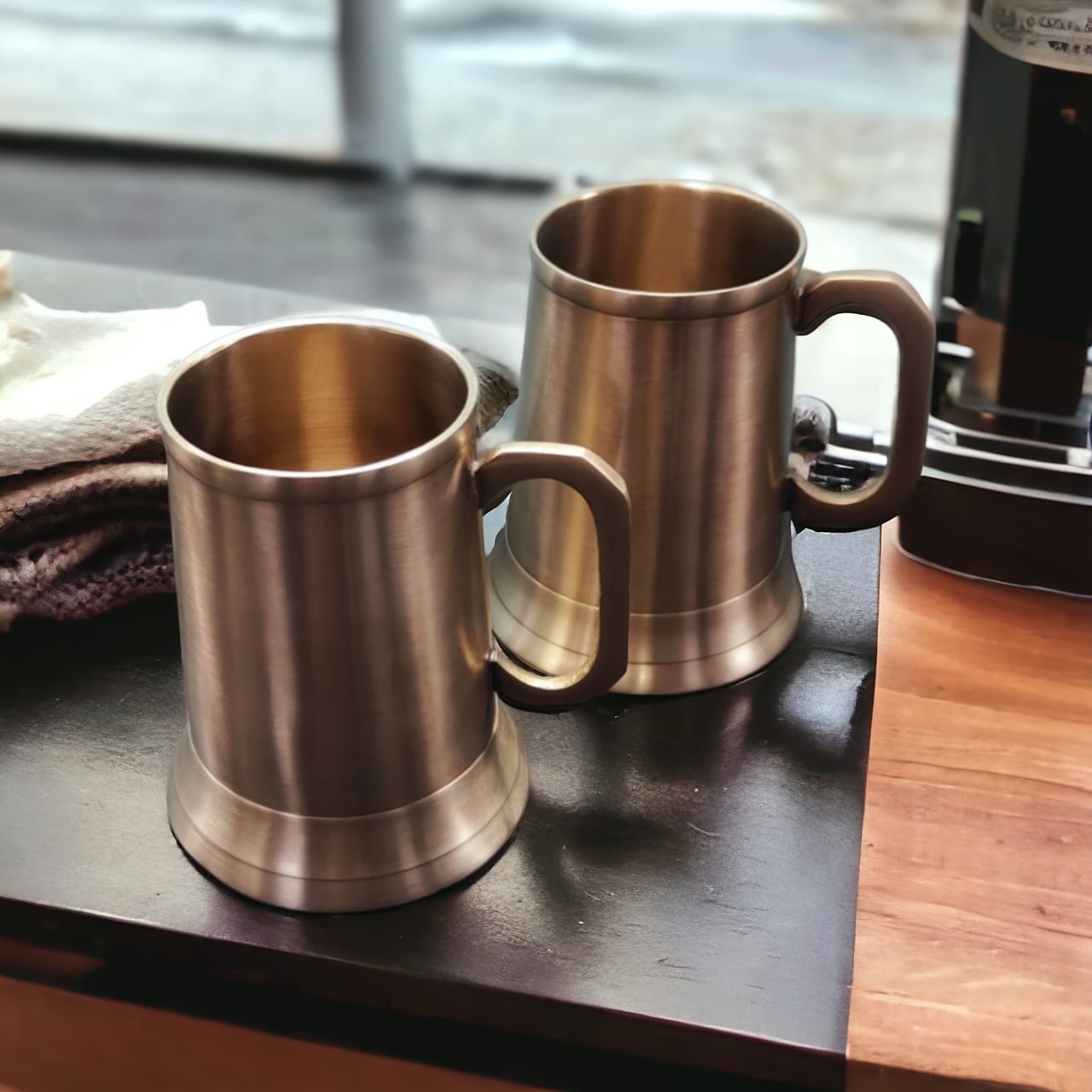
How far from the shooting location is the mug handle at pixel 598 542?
46cm

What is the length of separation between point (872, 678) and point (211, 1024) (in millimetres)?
303

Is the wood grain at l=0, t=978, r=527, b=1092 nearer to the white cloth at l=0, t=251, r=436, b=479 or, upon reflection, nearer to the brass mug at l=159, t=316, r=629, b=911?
the brass mug at l=159, t=316, r=629, b=911

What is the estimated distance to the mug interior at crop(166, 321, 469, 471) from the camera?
1.64ft

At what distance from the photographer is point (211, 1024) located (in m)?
0.53

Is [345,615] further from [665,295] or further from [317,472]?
[665,295]

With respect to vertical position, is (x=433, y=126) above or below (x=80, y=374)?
below

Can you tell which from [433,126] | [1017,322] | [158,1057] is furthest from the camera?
[433,126]

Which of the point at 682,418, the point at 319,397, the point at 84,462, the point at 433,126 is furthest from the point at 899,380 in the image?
the point at 433,126

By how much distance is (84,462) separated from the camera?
60 centimetres

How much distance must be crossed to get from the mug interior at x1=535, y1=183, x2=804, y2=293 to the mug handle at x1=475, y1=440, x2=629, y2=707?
144 mm

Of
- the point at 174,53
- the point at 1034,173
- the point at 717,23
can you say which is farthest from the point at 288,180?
the point at 1034,173

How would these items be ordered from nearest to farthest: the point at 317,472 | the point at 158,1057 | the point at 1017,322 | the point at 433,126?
the point at 317,472
the point at 158,1057
the point at 1017,322
the point at 433,126

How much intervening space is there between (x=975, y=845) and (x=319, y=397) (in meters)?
0.30

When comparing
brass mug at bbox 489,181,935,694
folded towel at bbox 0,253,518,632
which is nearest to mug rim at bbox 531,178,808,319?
Answer: brass mug at bbox 489,181,935,694
